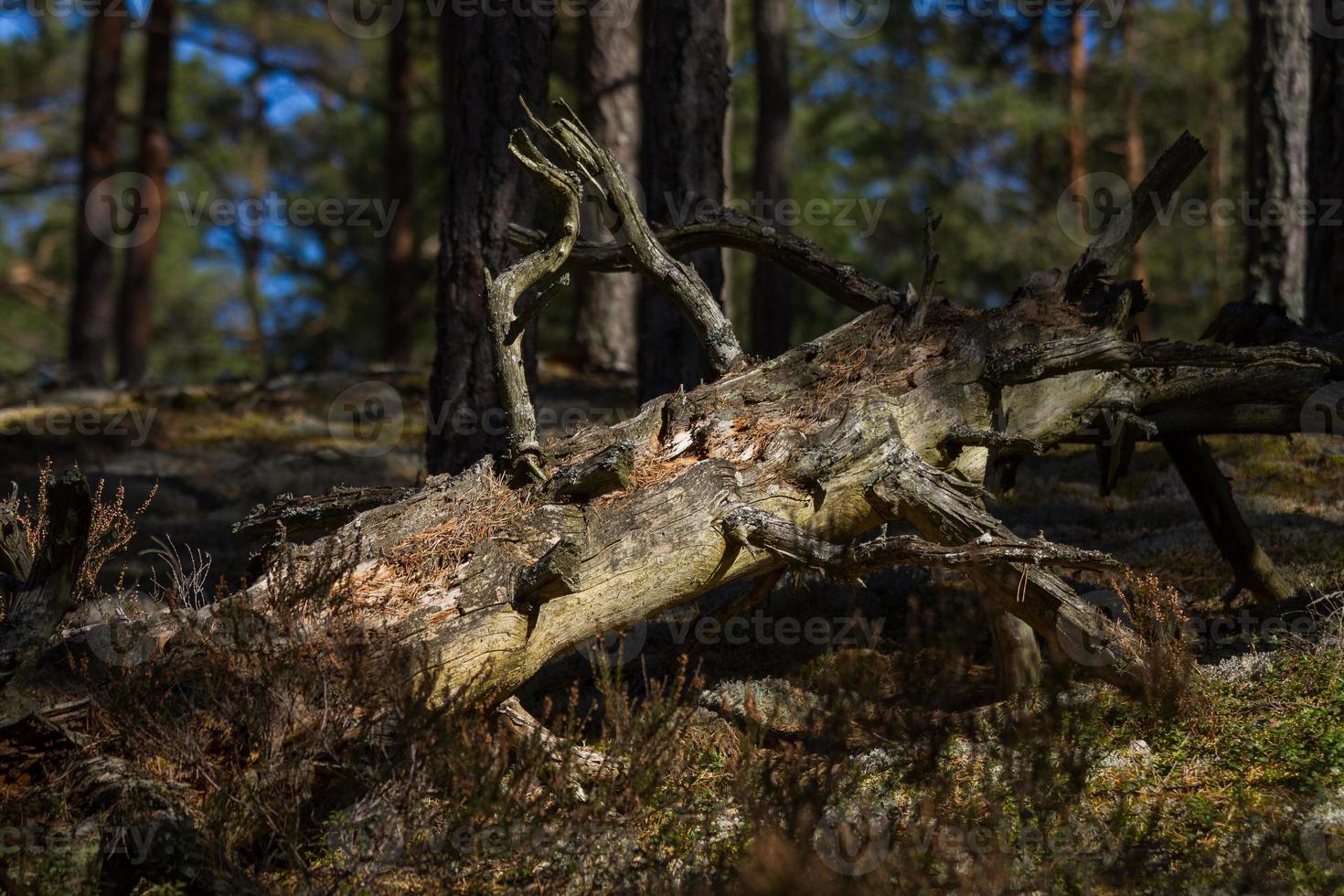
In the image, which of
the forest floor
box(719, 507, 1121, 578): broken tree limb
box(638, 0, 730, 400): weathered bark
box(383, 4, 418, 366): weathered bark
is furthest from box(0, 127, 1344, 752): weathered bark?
box(383, 4, 418, 366): weathered bark

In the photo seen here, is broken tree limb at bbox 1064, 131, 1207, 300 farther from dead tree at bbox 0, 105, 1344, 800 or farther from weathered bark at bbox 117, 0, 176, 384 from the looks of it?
weathered bark at bbox 117, 0, 176, 384

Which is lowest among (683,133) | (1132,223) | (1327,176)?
(1132,223)

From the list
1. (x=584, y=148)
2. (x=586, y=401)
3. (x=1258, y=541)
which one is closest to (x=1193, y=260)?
(x=586, y=401)

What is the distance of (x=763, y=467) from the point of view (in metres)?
5.39

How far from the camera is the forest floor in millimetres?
4238

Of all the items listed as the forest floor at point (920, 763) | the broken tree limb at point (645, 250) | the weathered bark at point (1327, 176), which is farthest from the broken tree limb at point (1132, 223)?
the weathered bark at point (1327, 176)

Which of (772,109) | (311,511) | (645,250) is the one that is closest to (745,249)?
(645,250)

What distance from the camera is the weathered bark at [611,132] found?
14.3m

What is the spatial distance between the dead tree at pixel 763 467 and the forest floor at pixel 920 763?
0.37 m

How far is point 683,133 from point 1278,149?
599 cm

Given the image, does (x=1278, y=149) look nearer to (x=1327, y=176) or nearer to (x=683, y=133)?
(x=1327, y=176)

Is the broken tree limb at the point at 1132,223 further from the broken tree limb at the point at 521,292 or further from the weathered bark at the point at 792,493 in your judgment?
the broken tree limb at the point at 521,292

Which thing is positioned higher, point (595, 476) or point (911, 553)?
point (595, 476)

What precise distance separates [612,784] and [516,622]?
0.81 metres
